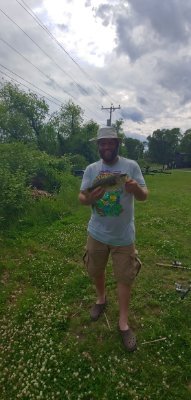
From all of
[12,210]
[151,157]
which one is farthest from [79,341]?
[151,157]

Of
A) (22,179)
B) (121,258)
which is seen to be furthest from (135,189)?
(22,179)

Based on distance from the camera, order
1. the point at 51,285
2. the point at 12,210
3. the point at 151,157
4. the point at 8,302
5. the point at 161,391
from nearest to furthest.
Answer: the point at 161,391
the point at 8,302
the point at 51,285
the point at 12,210
the point at 151,157

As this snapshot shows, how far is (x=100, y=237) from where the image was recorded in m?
4.42

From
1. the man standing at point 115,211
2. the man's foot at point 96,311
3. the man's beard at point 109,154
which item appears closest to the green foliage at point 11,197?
the man's foot at point 96,311

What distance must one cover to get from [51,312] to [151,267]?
3.13 metres

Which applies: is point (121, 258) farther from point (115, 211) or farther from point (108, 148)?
point (108, 148)

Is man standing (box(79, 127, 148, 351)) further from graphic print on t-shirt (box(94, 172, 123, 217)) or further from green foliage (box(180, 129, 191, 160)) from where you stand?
green foliage (box(180, 129, 191, 160))

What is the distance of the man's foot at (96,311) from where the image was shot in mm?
5355

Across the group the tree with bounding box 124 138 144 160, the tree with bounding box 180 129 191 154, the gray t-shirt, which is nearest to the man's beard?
the gray t-shirt

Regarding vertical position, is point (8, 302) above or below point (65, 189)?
below

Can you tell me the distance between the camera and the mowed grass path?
4031 mm

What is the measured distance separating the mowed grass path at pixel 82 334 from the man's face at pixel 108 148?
314cm

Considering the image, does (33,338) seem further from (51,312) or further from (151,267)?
(151,267)

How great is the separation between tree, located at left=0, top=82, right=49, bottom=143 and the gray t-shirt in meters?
37.2
